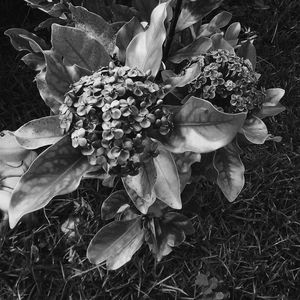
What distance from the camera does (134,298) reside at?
2.00 meters

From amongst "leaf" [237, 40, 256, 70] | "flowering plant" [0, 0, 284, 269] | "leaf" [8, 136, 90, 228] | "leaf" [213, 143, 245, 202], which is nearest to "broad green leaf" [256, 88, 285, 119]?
"flowering plant" [0, 0, 284, 269]

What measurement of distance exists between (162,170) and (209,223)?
95 centimetres

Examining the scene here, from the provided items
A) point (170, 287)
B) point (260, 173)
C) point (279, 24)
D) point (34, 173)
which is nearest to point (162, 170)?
point (34, 173)

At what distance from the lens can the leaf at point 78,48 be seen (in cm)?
121

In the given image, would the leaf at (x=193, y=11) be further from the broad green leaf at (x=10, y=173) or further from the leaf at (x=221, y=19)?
the broad green leaf at (x=10, y=173)

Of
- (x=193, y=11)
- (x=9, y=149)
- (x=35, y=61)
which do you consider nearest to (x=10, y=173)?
(x=9, y=149)

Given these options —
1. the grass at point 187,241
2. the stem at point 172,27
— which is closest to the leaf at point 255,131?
the stem at point 172,27

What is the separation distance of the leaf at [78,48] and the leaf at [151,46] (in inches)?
2.8

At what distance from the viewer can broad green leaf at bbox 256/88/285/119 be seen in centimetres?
161

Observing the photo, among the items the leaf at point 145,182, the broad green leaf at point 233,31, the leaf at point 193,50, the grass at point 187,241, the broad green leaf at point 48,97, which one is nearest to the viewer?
the leaf at point 145,182

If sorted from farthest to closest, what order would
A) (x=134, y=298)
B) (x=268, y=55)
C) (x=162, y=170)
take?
(x=268, y=55), (x=134, y=298), (x=162, y=170)

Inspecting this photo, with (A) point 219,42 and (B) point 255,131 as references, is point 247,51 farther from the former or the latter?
(B) point 255,131

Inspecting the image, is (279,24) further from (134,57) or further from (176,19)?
(134,57)

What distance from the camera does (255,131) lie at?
1.45 metres
